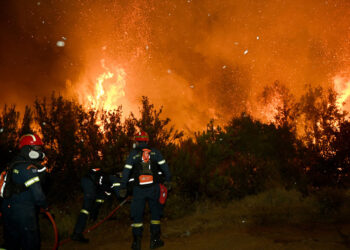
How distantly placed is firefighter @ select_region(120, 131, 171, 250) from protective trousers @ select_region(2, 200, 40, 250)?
180cm

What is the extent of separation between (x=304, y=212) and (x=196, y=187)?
11.1 feet

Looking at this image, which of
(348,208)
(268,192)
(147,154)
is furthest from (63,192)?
(348,208)

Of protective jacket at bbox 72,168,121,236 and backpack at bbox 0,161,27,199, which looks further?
protective jacket at bbox 72,168,121,236

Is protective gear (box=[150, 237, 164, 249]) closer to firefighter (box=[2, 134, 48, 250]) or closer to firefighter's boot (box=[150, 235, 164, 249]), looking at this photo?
firefighter's boot (box=[150, 235, 164, 249])

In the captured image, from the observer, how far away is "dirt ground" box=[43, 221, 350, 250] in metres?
5.09

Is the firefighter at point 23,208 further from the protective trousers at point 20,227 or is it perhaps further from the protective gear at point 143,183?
the protective gear at point 143,183

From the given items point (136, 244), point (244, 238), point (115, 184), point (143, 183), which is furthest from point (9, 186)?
point (244, 238)

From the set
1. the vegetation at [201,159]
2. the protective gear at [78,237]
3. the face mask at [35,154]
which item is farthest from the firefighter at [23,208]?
the vegetation at [201,159]

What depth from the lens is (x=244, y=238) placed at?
5633 millimetres

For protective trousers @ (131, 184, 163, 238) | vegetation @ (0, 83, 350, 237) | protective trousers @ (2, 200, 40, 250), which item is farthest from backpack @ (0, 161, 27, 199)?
vegetation @ (0, 83, 350, 237)

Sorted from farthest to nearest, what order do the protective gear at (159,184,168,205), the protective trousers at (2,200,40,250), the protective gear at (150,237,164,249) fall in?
1. the protective gear at (159,184,168,205)
2. the protective gear at (150,237,164,249)
3. the protective trousers at (2,200,40,250)

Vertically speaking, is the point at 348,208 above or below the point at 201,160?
below

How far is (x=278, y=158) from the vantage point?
1434cm

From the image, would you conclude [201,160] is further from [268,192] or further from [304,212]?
[304,212]
